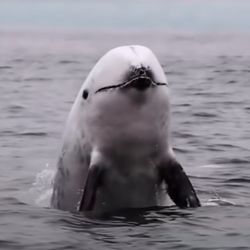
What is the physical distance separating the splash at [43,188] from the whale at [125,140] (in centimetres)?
129

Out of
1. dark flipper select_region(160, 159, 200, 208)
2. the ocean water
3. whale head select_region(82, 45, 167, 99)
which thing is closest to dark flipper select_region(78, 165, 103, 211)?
the ocean water

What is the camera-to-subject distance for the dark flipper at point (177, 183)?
11.1 m

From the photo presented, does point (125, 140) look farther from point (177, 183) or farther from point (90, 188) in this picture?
point (177, 183)

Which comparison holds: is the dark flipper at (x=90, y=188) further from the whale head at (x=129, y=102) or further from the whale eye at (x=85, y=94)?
the whale eye at (x=85, y=94)

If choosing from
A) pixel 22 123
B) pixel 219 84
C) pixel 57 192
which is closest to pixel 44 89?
pixel 219 84

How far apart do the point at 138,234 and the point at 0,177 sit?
5051 mm

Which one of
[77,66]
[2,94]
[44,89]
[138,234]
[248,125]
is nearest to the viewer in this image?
[138,234]

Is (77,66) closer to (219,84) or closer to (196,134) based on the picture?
(219,84)

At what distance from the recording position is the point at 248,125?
21297 millimetres

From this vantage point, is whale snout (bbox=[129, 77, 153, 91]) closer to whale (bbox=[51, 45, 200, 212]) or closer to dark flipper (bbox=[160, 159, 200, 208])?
whale (bbox=[51, 45, 200, 212])

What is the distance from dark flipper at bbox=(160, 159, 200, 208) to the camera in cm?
1111

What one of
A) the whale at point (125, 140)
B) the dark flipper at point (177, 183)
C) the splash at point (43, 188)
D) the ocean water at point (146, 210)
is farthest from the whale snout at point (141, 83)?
the splash at point (43, 188)

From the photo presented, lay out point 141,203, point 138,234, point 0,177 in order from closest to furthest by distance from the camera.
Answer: point 138,234 → point 141,203 → point 0,177

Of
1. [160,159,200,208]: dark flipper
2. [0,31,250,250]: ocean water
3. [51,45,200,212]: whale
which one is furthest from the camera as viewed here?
[160,159,200,208]: dark flipper
